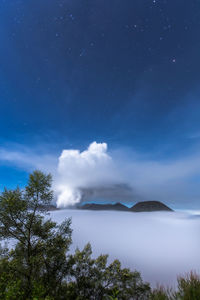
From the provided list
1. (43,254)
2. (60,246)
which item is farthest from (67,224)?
(43,254)

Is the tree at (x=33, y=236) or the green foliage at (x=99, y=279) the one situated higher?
the tree at (x=33, y=236)

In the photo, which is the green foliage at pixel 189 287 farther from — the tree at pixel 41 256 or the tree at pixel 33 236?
the tree at pixel 33 236

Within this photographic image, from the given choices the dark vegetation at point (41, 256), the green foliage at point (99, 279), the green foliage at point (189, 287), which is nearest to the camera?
the green foliage at point (189, 287)

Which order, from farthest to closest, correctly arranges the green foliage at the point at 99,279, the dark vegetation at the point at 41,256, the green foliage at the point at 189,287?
the green foliage at the point at 99,279 → the dark vegetation at the point at 41,256 → the green foliage at the point at 189,287

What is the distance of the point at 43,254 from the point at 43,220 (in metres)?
3.14

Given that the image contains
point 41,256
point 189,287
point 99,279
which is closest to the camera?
point 189,287

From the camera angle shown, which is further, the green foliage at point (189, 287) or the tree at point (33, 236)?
the tree at point (33, 236)

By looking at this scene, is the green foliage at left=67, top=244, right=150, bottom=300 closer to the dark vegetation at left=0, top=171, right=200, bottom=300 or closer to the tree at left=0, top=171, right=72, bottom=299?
the dark vegetation at left=0, top=171, right=200, bottom=300

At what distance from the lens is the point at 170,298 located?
263 inches

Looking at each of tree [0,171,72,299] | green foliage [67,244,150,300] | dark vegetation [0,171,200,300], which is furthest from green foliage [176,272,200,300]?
green foliage [67,244,150,300]

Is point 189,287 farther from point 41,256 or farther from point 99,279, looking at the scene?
point 99,279

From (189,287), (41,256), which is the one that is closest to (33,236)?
(41,256)

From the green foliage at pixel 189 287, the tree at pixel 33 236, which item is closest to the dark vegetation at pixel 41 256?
the tree at pixel 33 236

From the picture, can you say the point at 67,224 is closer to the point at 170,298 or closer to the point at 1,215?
the point at 1,215
